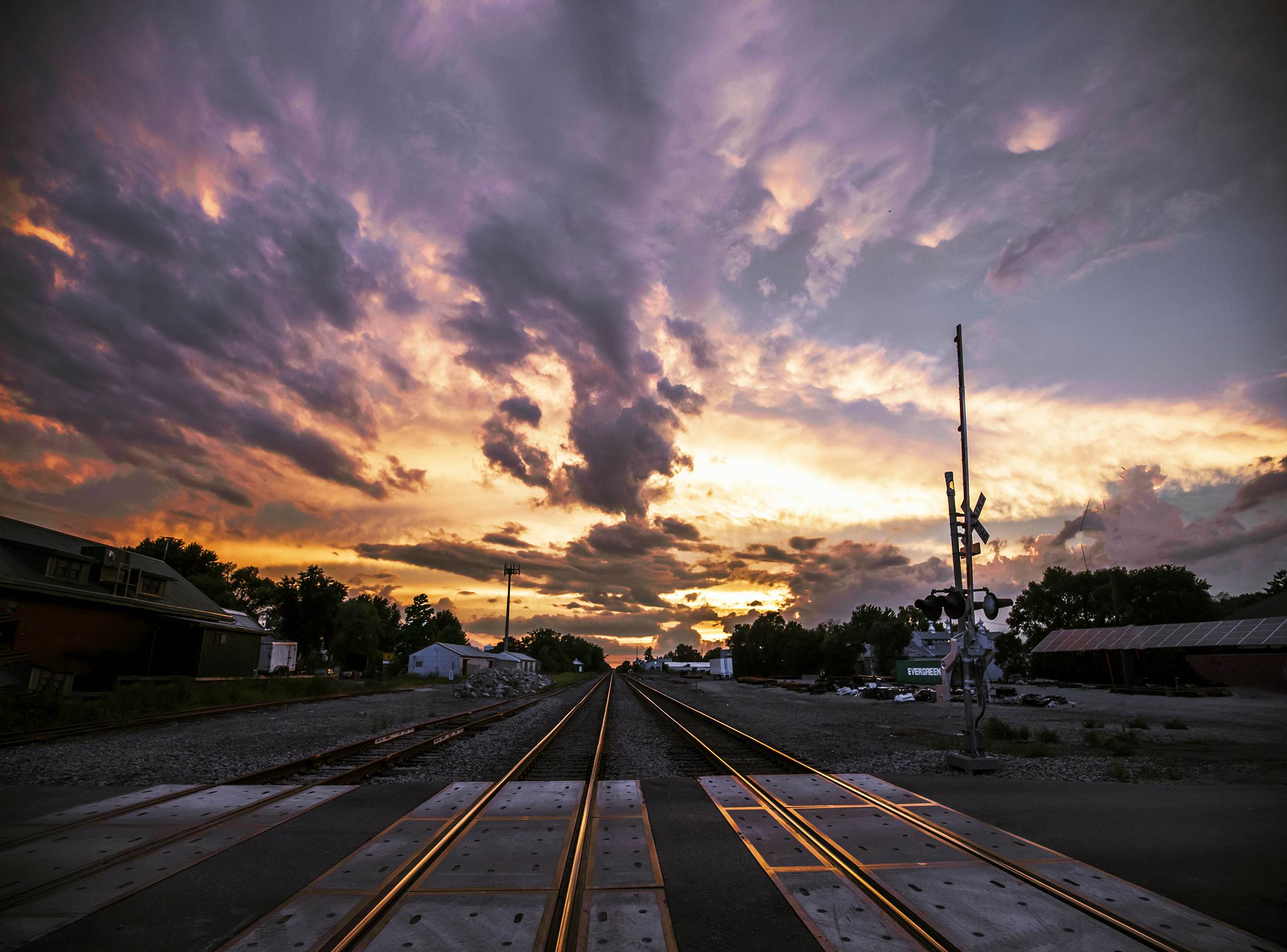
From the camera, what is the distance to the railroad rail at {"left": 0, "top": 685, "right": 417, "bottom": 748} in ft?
49.3

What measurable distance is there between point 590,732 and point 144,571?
2854cm

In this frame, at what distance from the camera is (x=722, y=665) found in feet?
468

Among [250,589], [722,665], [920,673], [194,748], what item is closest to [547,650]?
[722,665]

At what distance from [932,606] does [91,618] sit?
117 ft

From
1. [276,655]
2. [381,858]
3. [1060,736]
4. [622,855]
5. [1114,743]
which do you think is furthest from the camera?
[276,655]

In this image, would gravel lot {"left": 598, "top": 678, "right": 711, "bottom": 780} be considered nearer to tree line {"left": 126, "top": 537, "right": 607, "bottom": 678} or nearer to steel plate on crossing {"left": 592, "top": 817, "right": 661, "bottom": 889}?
steel plate on crossing {"left": 592, "top": 817, "right": 661, "bottom": 889}

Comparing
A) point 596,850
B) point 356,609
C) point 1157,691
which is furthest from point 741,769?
point 356,609

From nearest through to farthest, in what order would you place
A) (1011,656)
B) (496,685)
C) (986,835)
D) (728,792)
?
(986,835), (728,792), (496,685), (1011,656)

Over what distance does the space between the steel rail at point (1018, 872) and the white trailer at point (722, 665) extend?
12931 cm

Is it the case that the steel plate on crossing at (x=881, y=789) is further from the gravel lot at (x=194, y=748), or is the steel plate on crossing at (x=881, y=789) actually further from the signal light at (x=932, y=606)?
the gravel lot at (x=194, y=748)

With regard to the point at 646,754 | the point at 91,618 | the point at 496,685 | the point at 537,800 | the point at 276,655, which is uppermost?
the point at 91,618

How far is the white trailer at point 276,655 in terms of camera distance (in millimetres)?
66062

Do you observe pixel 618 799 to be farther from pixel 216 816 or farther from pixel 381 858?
pixel 216 816

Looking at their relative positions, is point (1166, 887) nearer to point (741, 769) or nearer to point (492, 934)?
point (492, 934)
